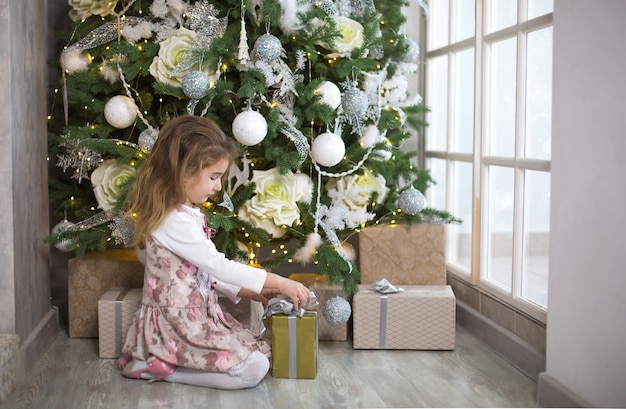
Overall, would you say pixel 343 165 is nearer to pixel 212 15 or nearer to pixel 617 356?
pixel 212 15

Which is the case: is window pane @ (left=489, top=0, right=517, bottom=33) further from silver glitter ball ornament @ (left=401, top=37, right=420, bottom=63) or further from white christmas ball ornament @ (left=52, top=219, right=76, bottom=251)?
white christmas ball ornament @ (left=52, top=219, right=76, bottom=251)

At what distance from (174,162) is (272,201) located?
0.52m

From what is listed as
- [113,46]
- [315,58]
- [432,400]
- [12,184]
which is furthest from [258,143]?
[432,400]

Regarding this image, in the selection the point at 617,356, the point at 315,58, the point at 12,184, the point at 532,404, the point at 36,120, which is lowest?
the point at 532,404

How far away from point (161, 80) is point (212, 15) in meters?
0.35

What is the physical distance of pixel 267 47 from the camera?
10.5ft

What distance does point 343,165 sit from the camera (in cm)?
362

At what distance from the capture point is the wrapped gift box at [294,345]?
3020 millimetres

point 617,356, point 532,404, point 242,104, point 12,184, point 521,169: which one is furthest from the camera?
point 242,104

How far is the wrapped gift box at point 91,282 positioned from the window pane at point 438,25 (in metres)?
1.90

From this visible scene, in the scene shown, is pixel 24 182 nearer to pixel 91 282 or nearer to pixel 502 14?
pixel 91 282

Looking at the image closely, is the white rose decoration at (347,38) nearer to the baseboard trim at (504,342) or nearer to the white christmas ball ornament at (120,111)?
the white christmas ball ornament at (120,111)

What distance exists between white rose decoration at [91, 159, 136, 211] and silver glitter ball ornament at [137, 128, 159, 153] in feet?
0.49

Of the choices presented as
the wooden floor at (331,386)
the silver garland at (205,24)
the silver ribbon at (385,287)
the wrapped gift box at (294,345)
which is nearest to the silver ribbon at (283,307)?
the wrapped gift box at (294,345)
